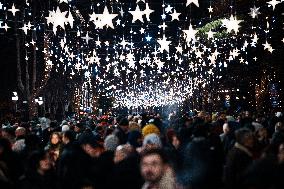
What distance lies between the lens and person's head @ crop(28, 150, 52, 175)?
748cm

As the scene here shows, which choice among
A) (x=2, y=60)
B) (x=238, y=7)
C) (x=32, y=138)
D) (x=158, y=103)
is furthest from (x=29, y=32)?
(x=158, y=103)

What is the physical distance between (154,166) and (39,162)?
248 cm

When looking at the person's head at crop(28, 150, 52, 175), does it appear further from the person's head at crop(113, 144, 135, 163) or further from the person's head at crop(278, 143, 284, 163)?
the person's head at crop(278, 143, 284, 163)

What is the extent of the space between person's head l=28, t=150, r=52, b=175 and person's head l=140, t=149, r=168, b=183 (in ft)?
7.58

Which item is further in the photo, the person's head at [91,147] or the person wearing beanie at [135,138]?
the person wearing beanie at [135,138]

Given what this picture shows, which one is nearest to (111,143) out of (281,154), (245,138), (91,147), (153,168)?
(91,147)

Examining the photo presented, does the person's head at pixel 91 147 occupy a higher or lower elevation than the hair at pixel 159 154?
lower

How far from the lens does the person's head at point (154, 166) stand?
563cm

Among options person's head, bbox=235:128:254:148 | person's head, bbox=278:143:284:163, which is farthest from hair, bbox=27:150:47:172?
person's head, bbox=278:143:284:163

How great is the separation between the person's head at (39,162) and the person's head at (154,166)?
2311 millimetres

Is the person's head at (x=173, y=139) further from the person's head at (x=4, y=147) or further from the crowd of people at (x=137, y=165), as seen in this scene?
the person's head at (x=4, y=147)

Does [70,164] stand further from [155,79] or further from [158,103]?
[158,103]

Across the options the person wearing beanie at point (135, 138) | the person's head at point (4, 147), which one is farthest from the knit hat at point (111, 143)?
the person's head at point (4, 147)

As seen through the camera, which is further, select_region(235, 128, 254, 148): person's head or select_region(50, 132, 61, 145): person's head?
select_region(50, 132, 61, 145): person's head
